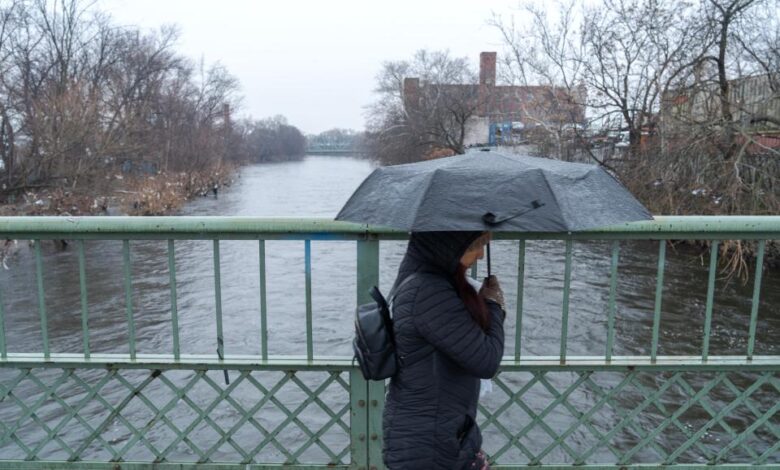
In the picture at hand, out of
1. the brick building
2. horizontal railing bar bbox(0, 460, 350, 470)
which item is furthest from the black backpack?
the brick building

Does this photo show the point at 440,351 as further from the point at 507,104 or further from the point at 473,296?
the point at 507,104

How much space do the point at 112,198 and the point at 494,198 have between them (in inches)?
1014

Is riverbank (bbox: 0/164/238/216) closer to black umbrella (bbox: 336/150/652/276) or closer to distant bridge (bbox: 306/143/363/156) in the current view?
black umbrella (bbox: 336/150/652/276)

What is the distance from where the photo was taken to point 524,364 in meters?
2.91

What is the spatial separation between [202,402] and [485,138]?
41810mm

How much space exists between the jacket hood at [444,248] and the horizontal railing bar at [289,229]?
1.92ft

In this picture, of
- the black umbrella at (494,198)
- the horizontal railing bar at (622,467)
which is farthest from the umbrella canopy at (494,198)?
the horizontal railing bar at (622,467)

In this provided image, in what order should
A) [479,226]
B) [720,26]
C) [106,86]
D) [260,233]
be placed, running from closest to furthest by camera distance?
1. [479,226]
2. [260,233]
3. [720,26]
4. [106,86]

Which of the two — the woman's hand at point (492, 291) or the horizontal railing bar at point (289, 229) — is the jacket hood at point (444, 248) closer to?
Answer: the woman's hand at point (492, 291)

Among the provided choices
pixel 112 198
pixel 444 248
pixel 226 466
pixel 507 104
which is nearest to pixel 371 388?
pixel 226 466

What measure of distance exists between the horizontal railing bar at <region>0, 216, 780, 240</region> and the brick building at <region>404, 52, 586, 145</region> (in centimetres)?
1948

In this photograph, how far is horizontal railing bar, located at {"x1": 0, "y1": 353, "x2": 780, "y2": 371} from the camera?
2.89m

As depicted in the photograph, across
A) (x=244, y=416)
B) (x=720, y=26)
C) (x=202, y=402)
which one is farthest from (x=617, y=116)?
(x=244, y=416)

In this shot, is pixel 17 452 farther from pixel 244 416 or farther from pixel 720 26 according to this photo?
pixel 720 26
